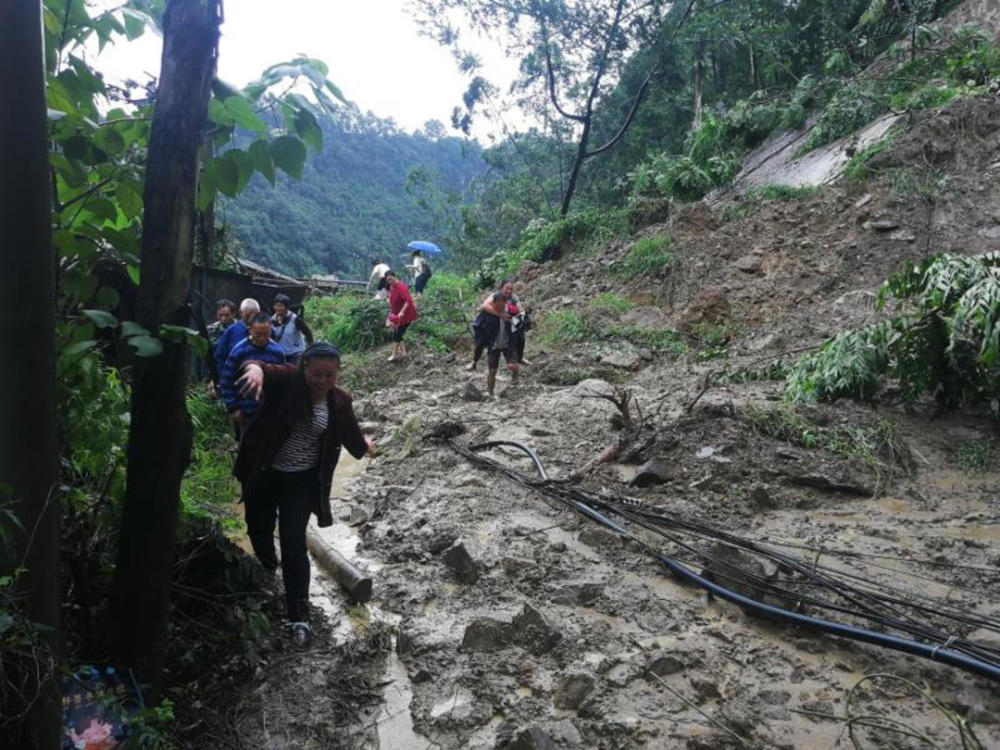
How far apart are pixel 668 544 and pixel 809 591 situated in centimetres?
99

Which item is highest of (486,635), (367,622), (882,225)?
(882,225)

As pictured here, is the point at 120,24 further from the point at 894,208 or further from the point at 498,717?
the point at 894,208

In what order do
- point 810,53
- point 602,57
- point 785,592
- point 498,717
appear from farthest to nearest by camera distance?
point 810,53 < point 602,57 < point 785,592 < point 498,717

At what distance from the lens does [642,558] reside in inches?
187

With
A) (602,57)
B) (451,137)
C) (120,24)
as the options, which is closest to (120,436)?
(120,24)

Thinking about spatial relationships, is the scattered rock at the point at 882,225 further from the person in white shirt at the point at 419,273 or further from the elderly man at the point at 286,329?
the person in white shirt at the point at 419,273

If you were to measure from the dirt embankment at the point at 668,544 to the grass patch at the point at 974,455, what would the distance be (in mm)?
31

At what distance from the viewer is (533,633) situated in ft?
12.5

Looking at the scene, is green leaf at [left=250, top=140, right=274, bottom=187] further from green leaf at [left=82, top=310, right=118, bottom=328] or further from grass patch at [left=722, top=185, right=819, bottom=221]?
grass patch at [left=722, top=185, right=819, bottom=221]

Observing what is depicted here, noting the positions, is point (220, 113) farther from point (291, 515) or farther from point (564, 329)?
point (564, 329)

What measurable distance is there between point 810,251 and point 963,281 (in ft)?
20.9

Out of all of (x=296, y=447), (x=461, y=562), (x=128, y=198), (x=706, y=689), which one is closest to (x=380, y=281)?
(x=461, y=562)

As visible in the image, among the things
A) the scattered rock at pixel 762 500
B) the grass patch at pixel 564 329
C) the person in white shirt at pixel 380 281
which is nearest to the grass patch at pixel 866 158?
the grass patch at pixel 564 329

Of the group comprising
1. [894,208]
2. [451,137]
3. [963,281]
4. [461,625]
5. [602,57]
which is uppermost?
[451,137]
